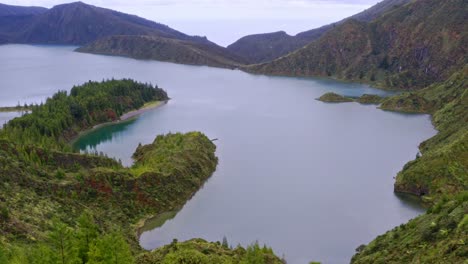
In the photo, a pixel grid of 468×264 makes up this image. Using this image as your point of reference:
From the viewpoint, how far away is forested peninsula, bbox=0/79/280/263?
4188cm

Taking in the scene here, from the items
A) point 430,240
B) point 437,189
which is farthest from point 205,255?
point 437,189

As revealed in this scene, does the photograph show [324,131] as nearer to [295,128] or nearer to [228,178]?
[295,128]

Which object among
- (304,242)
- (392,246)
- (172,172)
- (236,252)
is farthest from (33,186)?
(392,246)

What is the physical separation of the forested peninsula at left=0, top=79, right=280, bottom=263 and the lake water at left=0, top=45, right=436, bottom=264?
417 centimetres

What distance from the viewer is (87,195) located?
7062cm

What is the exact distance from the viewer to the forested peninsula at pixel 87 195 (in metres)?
41.9

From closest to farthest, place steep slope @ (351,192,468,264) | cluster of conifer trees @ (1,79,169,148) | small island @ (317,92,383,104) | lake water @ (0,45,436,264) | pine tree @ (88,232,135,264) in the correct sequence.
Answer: pine tree @ (88,232,135,264) → steep slope @ (351,192,468,264) → lake water @ (0,45,436,264) → cluster of conifer trees @ (1,79,169,148) → small island @ (317,92,383,104)

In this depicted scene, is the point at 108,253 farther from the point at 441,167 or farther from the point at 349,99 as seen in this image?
the point at 349,99

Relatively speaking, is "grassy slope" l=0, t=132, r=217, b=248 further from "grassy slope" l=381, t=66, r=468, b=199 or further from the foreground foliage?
"grassy slope" l=381, t=66, r=468, b=199

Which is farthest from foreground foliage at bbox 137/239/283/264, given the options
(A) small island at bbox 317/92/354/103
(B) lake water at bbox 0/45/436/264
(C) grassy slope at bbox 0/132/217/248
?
(A) small island at bbox 317/92/354/103

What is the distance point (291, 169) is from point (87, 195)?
131ft

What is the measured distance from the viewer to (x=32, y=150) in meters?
78.2

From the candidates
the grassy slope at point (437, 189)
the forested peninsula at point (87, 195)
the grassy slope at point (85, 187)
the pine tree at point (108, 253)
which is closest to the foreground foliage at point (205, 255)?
the forested peninsula at point (87, 195)

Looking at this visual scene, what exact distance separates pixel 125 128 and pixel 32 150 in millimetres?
54236
